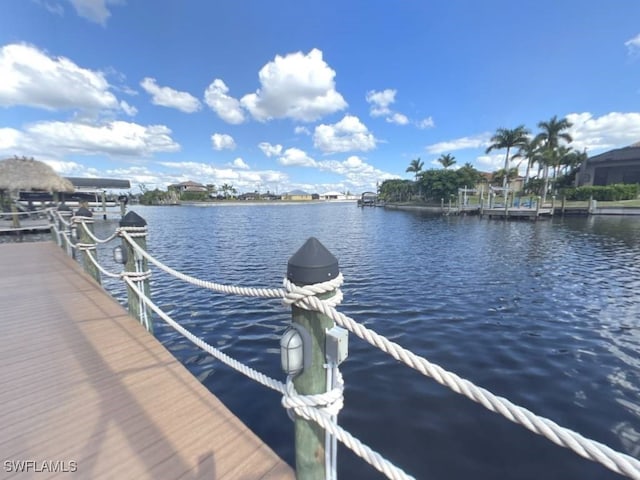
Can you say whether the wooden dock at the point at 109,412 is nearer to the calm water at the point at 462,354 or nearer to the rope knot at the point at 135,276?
the rope knot at the point at 135,276

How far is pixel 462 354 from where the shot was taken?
6.00 m

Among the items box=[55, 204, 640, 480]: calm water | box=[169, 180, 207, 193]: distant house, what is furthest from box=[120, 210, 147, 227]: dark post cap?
box=[169, 180, 207, 193]: distant house

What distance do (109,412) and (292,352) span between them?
2257 mm

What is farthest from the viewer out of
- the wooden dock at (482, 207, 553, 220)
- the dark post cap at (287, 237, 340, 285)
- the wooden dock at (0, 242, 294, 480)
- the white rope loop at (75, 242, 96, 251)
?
the wooden dock at (482, 207, 553, 220)

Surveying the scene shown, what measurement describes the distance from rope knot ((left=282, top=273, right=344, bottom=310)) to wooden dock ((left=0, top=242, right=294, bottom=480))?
1348 millimetres

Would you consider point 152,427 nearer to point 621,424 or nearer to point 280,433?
point 280,433

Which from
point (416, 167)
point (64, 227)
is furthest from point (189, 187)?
point (64, 227)

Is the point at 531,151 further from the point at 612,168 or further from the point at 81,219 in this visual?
the point at 81,219

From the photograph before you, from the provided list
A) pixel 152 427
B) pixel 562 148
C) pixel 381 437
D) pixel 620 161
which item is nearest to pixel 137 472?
pixel 152 427

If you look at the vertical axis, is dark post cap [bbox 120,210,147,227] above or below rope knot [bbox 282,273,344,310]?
above

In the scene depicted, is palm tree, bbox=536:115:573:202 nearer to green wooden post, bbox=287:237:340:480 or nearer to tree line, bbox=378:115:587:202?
tree line, bbox=378:115:587:202

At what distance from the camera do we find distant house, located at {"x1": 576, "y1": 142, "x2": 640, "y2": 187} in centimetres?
4603

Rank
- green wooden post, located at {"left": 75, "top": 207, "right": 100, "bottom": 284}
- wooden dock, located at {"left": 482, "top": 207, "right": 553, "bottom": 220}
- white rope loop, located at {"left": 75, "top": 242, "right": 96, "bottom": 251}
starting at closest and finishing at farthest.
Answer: white rope loop, located at {"left": 75, "top": 242, "right": 96, "bottom": 251}, green wooden post, located at {"left": 75, "top": 207, "right": 100, "bottom": 284}, wooden dock, located at {"left": 482, "top": 207, "right": 553, "bottom": 220}

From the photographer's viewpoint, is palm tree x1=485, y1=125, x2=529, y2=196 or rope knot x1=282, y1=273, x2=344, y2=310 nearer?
rope knot x1=282, y1=273, x2=344, y2=310
